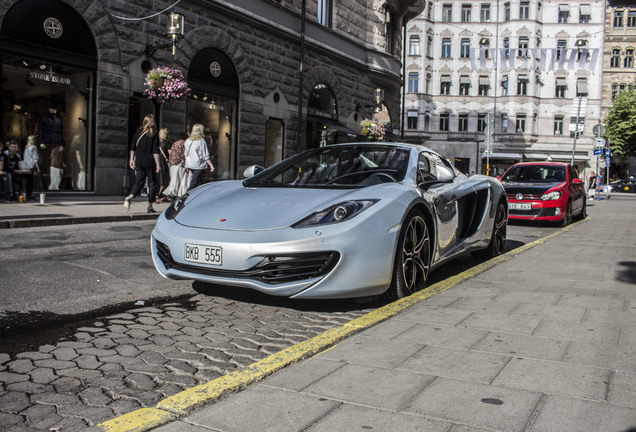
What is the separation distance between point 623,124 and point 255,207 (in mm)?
55412

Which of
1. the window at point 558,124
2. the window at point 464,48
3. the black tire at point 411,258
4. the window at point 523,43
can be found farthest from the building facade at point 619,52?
the black tire at point 411,258

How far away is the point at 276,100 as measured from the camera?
19609 mm

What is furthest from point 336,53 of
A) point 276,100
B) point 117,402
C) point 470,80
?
point 470,80

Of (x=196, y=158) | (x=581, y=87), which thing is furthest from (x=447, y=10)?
(x=196, y=158)

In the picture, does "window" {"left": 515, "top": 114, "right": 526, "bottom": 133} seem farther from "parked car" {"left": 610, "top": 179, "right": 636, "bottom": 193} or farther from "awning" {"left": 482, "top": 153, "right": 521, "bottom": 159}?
"parked car" {"left": 610, "top": 179, "right": 636, "bottom": 193}

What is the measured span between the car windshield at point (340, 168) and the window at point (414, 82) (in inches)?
2031

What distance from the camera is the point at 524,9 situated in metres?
54.4

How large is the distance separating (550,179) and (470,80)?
44.7 meters

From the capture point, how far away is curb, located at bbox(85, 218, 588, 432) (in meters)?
2.26

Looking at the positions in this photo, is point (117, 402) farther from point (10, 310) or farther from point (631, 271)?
point (631, 271)

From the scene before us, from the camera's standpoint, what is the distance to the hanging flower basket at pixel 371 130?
2372 centimetres

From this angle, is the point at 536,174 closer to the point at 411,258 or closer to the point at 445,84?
the point at 411,258

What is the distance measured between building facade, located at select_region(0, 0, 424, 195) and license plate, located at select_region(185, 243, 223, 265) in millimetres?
10135

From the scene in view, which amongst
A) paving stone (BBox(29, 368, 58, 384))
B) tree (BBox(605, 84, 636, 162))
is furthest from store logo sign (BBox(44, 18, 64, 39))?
tree (BBox(605, 84, 636, 162))
